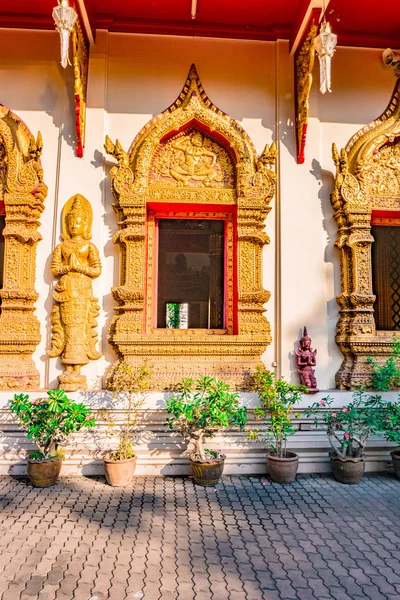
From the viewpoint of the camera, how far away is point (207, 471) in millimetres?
4000

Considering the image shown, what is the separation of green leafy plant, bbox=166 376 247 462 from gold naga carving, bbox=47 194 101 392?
1167 millimetres

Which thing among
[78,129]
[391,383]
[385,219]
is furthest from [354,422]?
[78,129]

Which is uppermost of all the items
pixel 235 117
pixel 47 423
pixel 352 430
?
pixel 235 117

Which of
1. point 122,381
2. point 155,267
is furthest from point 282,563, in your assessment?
point 155,267

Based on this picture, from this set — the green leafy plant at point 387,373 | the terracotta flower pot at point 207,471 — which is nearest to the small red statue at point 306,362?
the green leafy plant at point 387,373

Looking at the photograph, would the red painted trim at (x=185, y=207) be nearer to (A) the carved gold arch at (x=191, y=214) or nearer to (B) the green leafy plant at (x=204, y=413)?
(A) the carved gold arch at (x=191, y=214)

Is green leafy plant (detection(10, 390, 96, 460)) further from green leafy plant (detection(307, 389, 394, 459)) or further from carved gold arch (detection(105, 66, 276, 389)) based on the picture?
green leafy plant (detection(307, 389, 394, 459))

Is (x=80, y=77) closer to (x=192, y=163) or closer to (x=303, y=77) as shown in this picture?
(x=192, y=163)

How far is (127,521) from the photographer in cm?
329

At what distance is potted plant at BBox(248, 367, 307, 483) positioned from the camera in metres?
4.16

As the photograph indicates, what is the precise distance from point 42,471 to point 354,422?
3.17 m

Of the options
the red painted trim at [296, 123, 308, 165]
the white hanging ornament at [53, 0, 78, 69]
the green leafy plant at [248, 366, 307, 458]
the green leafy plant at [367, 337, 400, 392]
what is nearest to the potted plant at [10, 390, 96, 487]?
the green leafy plant at [248, 366, 307, 458]

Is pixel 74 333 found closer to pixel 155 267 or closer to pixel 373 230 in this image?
pixel 155 267

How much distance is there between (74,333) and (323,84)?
149 inches
